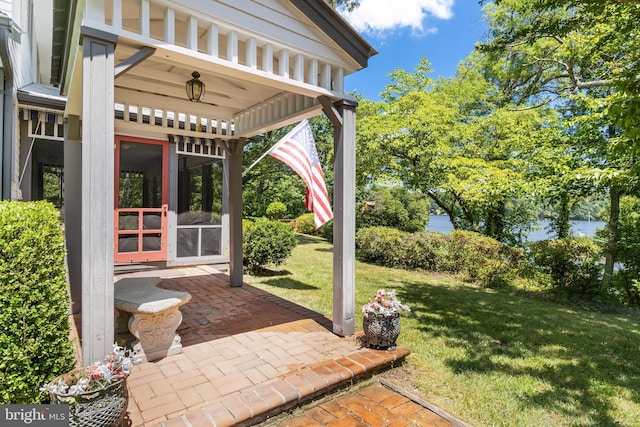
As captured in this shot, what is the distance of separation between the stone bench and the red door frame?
372 centimetres

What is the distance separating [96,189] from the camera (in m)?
2.22

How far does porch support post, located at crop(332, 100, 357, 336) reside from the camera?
142 inches

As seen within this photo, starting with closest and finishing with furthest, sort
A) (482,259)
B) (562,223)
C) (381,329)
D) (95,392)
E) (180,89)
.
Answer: (95,392) < (381,329) < (180,89) < (482,259) < (562,223)

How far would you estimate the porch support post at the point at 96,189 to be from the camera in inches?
86.0

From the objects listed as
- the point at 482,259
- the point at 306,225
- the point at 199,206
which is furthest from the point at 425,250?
the point at 306,225

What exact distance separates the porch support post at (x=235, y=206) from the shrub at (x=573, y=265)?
249 inches

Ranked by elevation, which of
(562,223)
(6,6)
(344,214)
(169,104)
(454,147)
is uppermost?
(6,6)

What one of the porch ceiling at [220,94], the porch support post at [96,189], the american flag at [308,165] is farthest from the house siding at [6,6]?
the american flag at [308,165]

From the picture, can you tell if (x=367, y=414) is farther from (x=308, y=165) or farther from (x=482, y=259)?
(x=482, y=259)

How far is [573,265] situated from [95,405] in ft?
26.7

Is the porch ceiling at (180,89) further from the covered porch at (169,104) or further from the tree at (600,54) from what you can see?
the tree at (600,54)

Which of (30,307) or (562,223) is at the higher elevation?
(562,223)

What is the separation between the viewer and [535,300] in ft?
21.2

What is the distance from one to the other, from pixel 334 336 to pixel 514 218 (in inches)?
397
